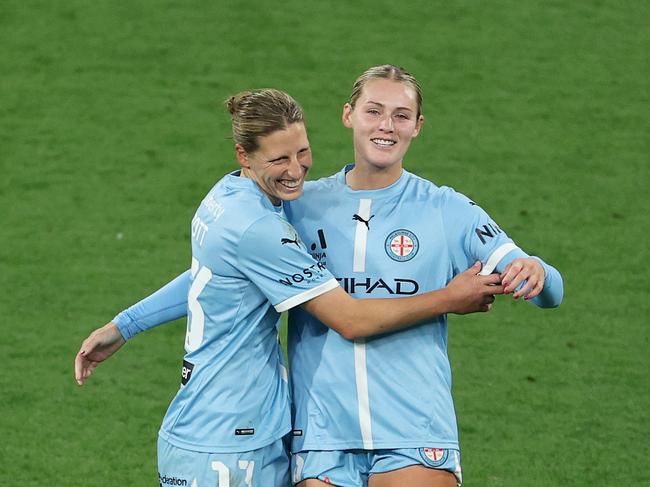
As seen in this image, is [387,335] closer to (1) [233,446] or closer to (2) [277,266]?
(2) [277,266]

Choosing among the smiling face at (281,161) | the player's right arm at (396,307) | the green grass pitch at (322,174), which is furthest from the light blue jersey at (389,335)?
the green grass pitch at (322,174)

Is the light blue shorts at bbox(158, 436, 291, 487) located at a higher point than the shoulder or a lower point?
lower

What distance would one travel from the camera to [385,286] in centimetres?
362

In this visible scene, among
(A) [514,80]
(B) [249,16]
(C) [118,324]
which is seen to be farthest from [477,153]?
(C) [118,324]

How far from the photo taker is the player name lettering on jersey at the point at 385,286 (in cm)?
362

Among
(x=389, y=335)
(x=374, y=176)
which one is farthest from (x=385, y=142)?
(x=389, y=335)

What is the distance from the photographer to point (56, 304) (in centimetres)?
712

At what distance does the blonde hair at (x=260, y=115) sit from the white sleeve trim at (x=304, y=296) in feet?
1.45

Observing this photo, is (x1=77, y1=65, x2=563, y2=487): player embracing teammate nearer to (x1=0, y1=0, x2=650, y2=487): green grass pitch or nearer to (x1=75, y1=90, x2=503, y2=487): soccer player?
(x1=75, y1=90, x2=503, y2=487): soccer player

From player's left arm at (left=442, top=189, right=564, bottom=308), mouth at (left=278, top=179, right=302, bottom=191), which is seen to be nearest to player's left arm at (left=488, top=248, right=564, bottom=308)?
player's left arm at (left=442, top=189, right=564, bottom=308)

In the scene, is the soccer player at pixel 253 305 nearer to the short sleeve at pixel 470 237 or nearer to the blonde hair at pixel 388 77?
the short sleeve at pixel 470 237

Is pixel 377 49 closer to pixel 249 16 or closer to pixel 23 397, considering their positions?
pixel 249 16

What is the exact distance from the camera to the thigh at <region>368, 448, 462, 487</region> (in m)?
3.51

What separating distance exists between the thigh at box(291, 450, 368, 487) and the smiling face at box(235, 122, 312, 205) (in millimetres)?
757
